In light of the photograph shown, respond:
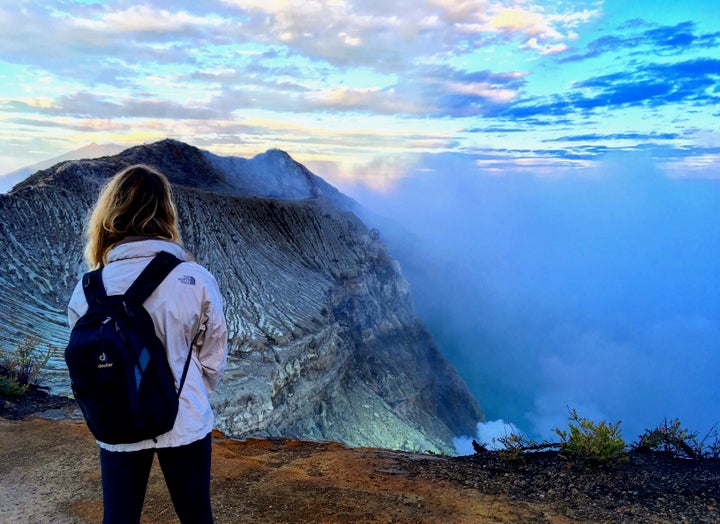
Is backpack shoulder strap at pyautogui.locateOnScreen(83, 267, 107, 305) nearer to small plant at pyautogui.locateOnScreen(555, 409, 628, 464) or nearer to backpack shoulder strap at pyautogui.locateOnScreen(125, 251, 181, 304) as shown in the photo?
backpack shoulder strap at pyautogui.locateOnScreen(125, 251, 181, 304)

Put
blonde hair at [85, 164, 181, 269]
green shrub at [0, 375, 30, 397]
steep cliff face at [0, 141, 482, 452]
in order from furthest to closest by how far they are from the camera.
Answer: steep cliff face at [0, 141, 482, 452]
green shrub at [0, 375, 30, 397]
blonde hair at [85, 164, 181, 269]

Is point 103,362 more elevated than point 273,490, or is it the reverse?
point 103,362

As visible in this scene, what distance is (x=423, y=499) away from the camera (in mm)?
4922

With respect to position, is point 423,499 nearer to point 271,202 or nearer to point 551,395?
point 271,202

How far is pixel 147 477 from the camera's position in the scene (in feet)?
8.68

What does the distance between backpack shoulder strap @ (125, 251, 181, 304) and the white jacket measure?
1.1 inches

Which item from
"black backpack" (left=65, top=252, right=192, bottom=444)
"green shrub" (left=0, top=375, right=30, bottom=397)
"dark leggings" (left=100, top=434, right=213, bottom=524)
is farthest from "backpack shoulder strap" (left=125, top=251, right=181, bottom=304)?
Answer: "green shrub" (left=0, top=375, right=30, bottom=397)

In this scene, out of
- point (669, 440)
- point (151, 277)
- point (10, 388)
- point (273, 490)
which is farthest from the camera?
point (10, 388)

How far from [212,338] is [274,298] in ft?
73.7

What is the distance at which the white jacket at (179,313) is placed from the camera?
2.48 m

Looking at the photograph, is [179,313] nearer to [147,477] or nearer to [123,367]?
[123,367]

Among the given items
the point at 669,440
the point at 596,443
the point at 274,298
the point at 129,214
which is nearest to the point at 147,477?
the point at 129,214

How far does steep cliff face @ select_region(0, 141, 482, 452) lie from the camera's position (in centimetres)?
1912

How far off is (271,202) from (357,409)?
14.3 m
